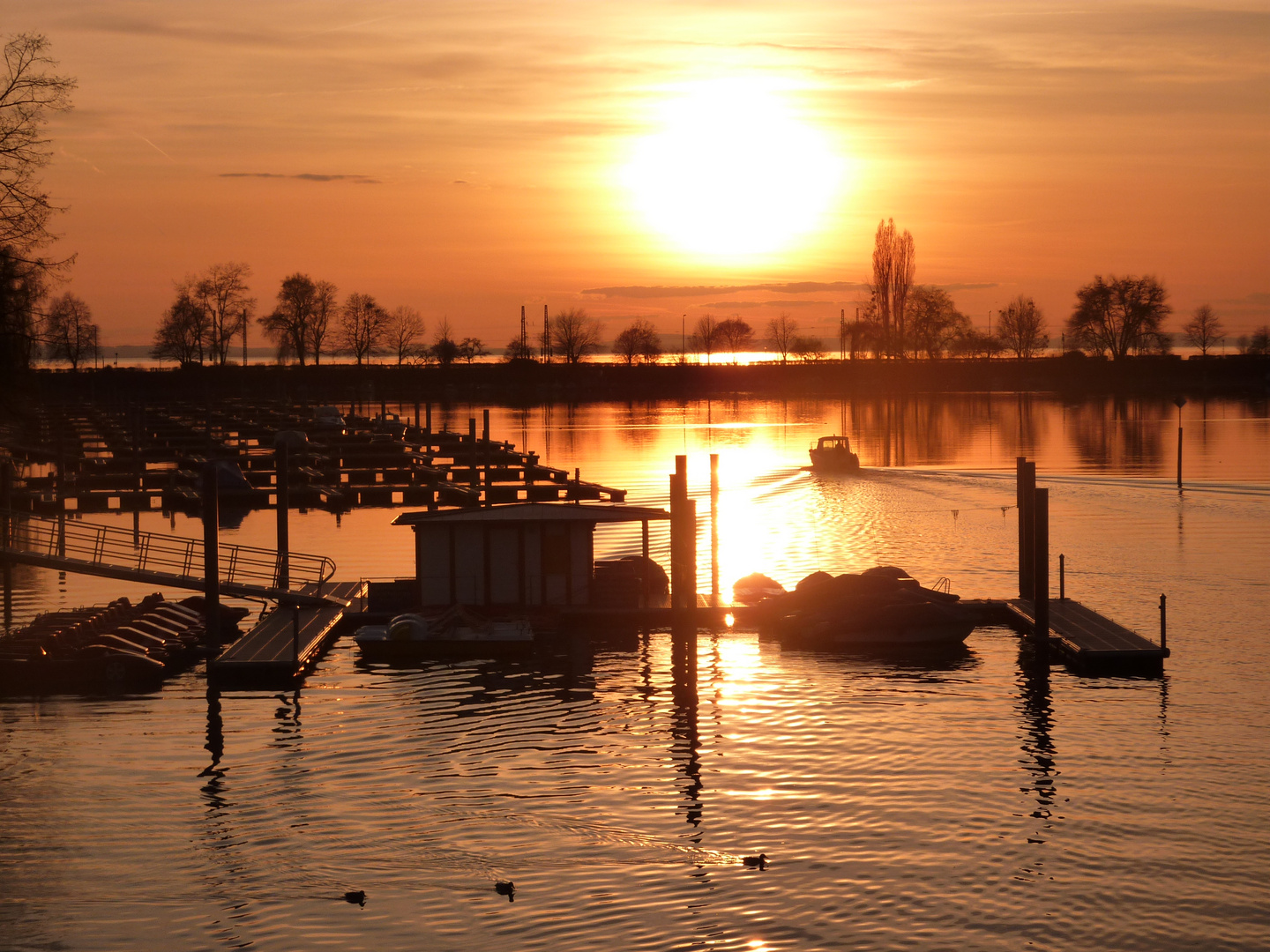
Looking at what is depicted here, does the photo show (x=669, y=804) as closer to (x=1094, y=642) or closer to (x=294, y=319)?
(x=1094, y=642)

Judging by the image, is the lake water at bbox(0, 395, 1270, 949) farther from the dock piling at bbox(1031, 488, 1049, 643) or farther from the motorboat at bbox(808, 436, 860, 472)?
the motorboat at bbox(808, 436, 860, 472)

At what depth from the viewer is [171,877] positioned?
18.8 m

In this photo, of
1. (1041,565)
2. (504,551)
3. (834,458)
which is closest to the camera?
→ (1041,565)

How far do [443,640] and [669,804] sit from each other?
1155 cm

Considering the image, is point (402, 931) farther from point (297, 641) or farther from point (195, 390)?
point (195, 390)

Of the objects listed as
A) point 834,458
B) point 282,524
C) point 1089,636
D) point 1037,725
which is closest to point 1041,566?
point 1089,636

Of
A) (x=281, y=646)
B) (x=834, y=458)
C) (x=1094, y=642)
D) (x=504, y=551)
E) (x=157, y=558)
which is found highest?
(x=834, y=458)

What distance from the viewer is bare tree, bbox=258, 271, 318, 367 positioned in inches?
7500

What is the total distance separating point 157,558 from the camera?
5072 cm

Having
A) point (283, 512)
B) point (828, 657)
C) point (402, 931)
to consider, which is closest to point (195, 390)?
point (283, 512)

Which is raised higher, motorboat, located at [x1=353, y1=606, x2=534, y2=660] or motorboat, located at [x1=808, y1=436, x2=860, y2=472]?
motorboat, located at [x1=808, y1=436, x2=860, y2=472]

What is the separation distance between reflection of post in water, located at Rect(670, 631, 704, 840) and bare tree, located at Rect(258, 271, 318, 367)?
16707 cm

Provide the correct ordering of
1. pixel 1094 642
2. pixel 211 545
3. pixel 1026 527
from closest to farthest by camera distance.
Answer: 1. pixel 211 545
2. pixel 1094 642
3. pixel 1026 527

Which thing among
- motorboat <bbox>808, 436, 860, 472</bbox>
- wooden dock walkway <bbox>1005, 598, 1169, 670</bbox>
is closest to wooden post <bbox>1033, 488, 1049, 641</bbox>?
wooden dock walkway <bbox>1005, 598, 1169, 670</bbox>
